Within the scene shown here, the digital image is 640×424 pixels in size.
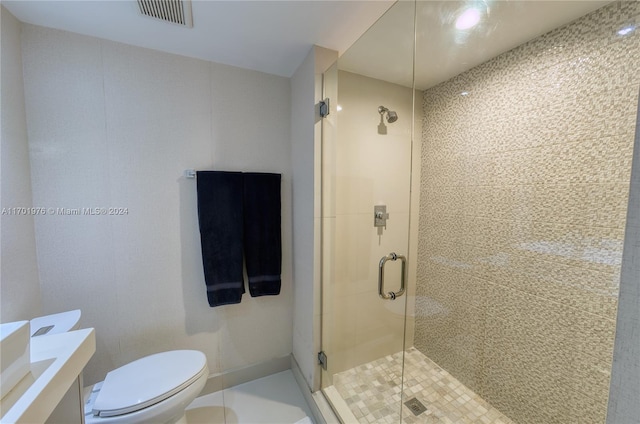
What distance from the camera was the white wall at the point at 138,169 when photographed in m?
1.25

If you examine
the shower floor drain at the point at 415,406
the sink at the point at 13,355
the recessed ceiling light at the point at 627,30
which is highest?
the recessed ceiling light at the point at 627,30

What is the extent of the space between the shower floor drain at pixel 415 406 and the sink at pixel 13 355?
184 centimetres

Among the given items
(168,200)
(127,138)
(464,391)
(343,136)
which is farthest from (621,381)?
(127,138)

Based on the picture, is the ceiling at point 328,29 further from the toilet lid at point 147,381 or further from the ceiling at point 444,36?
the toilet lid at point 147,381

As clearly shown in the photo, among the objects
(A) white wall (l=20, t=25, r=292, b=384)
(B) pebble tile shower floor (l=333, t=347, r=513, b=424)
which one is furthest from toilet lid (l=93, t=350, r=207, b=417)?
(B) pebble tile shower floor (l=333, t=347, r=513, b=424)

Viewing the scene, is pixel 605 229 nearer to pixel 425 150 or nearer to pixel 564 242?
pixel 564 242

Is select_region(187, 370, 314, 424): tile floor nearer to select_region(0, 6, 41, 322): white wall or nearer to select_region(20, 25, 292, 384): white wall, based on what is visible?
select_region(20, 25, 292, 384): white wall

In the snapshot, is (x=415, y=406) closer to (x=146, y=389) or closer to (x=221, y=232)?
(x=146, y=389)

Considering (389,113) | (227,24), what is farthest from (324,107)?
(227,24)

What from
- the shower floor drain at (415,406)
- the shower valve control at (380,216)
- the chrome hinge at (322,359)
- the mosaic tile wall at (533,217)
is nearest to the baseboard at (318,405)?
the chrome hinge at (322,359)

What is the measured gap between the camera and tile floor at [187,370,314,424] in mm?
A: 1449

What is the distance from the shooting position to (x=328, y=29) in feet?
4.16

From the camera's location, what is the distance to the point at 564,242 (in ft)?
4.00

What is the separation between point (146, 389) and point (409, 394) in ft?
5.20
